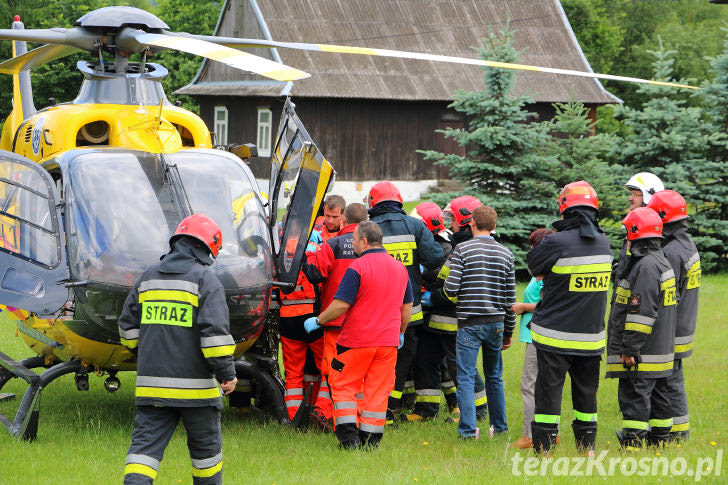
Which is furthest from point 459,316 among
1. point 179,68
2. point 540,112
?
point 179,68

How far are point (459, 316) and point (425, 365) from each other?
1.02 m

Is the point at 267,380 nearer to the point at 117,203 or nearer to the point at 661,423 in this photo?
the point at 117,203

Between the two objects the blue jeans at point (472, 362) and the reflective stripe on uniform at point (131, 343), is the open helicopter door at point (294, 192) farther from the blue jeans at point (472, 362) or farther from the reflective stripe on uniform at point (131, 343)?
the reflective stripe on uniform at point (131, 343)

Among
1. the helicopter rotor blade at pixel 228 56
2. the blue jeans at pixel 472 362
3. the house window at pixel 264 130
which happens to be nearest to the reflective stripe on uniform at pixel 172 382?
the helicopter rotor blade at pixel 228 56

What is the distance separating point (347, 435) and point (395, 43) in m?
27.5

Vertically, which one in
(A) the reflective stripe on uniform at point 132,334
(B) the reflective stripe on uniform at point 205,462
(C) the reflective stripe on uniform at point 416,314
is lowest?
(B) the reflective stripe on uniform at point 205,462

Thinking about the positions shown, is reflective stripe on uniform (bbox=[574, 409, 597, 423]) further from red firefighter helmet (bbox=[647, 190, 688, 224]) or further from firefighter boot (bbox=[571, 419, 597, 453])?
red firefighter helmet (bbox=[647, 190, 688, 224])

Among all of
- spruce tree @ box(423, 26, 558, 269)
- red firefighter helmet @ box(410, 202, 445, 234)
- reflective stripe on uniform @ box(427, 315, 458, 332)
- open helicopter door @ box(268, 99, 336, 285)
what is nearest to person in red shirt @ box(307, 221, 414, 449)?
open helicopter door @ box(268, 99, 336, 285)

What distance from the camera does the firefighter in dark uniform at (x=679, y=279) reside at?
7.96 meters

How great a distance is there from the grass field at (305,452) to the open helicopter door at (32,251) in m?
1.22

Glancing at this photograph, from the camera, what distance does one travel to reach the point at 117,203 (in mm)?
7461

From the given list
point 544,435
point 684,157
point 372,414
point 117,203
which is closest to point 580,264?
point 544,435

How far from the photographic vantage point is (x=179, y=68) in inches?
1758

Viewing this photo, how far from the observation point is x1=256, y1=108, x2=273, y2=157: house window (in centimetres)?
3309
